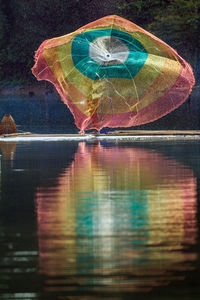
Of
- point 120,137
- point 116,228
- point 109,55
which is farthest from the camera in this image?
point 109,55

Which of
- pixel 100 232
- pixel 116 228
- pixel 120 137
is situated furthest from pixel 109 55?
pixel 100 232

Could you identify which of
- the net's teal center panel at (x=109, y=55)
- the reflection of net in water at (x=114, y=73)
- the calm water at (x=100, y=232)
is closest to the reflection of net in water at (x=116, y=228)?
the calm water at (x=100, y=232)

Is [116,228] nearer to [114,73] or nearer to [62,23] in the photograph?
[114,73]

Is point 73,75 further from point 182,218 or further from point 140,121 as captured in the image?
point 182,218

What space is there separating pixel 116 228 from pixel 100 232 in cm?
28

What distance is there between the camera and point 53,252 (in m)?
7.33

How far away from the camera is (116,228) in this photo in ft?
28.1

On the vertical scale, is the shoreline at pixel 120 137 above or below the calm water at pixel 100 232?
above

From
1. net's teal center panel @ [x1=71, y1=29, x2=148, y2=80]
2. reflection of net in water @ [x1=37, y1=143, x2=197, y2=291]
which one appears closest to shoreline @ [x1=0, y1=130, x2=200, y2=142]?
net's teal center panel @ [x1=71, y1=29, x2=148, y2=80]

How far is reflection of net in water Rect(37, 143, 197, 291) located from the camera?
21.4ft

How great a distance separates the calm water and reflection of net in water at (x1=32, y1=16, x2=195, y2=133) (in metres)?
12.0

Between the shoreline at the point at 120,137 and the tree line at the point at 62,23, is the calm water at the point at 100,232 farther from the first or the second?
the tree line at the point at 62,23

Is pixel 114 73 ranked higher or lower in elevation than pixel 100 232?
higher

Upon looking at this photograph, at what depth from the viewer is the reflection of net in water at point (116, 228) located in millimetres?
6512
